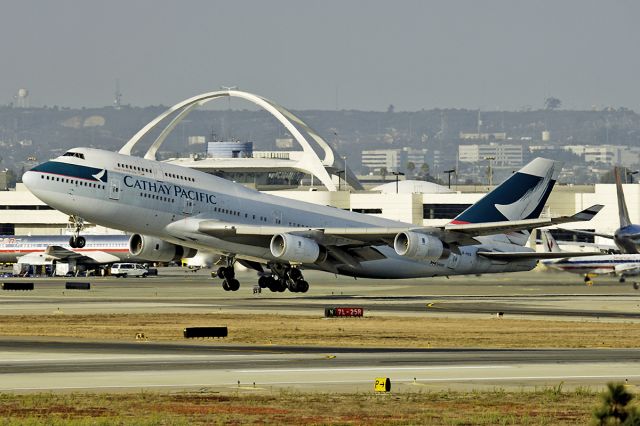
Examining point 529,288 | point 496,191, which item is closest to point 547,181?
point 496,191

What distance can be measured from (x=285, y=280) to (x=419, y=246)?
8944 millimetres

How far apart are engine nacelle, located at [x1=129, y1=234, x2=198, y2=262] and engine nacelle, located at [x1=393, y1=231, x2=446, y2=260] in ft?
40.3

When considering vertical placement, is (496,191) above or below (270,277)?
above

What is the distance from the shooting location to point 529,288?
9119cm

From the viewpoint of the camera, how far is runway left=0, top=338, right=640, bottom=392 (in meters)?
31.8

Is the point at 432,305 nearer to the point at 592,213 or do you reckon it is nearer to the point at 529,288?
the point at 592,213

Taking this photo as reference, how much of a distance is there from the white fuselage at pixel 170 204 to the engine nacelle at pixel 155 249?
9.42 ft

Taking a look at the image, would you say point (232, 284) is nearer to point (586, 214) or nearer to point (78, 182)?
point (78, 182)

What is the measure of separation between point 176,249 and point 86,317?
15335 mm

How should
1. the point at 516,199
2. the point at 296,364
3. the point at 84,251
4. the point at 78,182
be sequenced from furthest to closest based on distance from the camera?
the point at 84,251, the point at 516,199, the point at 78,182, the point at 296,364

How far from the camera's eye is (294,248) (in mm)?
69188

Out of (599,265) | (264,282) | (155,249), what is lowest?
(264,282)

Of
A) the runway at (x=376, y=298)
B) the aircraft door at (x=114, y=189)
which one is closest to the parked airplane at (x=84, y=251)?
the runway at (x=376, y=298)

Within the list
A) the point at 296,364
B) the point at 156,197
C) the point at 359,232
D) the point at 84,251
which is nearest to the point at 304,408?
the point at 296,364
